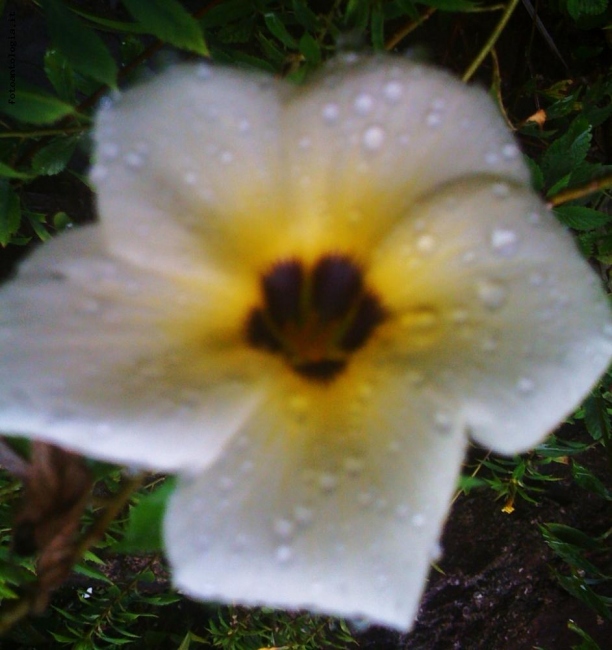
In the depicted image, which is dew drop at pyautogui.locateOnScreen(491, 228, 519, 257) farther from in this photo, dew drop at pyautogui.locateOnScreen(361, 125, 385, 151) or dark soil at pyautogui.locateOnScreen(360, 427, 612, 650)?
dark soil at pyautogui.locateOnScreen(360, 427, 612, 650)

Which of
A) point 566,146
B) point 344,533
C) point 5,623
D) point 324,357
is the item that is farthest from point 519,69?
point 5,623

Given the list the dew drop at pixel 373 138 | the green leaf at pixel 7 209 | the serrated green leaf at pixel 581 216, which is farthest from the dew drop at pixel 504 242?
the green leaf at pixel 7 209

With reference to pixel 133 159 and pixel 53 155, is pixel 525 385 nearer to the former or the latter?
pixel 133 159

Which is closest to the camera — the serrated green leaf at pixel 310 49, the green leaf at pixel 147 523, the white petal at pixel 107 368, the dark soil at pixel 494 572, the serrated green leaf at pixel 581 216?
the white petal at pixel 107 368

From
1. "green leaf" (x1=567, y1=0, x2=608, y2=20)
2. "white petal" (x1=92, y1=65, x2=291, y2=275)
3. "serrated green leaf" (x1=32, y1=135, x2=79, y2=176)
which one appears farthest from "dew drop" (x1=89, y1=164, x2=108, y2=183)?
"green leaf" (x1=567, y1=0, x2=608, y2=20)

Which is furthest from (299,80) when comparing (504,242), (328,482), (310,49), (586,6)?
(586,6)

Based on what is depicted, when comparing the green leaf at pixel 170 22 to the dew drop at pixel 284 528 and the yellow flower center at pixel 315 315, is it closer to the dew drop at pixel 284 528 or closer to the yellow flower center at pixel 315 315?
the yellow flower center at pixel 315 315

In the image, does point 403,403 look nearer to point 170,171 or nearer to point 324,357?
point 324,357

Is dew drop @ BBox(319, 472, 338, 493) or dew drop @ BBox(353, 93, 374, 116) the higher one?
dew drop @ BBox(353, 93, 374, 116)
